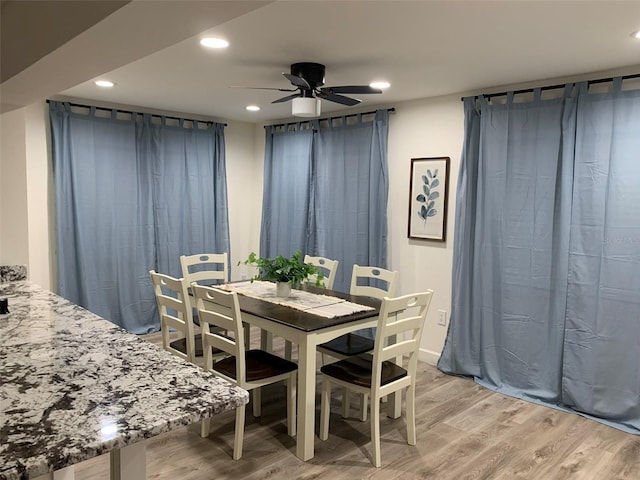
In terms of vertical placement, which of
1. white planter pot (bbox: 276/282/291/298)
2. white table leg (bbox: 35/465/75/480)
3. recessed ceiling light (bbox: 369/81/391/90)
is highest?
recessed ceiling light (bbox: 369/81/391/90)

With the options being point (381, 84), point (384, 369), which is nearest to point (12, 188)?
point (384, 369)

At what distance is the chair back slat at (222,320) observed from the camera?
2664mm

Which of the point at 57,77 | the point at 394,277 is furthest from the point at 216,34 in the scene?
the point at 394,277

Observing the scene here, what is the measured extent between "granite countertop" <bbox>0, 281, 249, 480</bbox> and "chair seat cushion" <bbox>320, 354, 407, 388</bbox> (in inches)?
54.5

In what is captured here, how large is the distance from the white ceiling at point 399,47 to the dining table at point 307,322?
1.57m

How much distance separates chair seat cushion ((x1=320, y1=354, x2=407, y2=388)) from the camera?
2.75 m

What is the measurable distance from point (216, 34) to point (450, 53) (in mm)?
1390

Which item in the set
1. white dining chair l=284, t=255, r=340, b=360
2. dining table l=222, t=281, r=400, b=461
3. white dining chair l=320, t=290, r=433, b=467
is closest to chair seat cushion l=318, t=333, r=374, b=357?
white dining chair l=320, t=290, r=433, b=467

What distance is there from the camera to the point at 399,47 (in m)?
2.76

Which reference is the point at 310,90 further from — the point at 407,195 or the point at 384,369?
the point at 384,369

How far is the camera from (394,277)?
137 inches

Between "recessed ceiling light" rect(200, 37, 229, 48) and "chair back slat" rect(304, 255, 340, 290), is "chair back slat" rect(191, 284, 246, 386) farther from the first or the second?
"recessed ceiling light" rect(200, 37, 229, 48)

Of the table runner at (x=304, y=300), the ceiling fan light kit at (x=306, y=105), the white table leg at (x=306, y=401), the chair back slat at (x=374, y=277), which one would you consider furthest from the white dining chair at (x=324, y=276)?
the ceiling fan light kit at (x=306, y=105)

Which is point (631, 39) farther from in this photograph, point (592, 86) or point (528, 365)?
point (528, 365)
